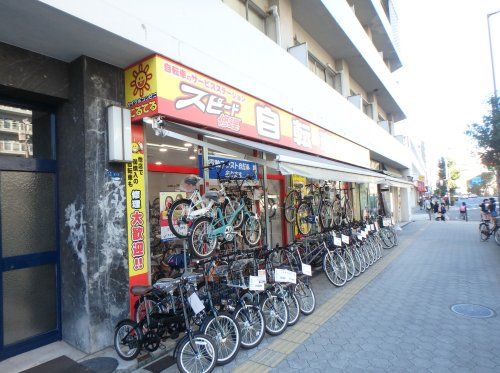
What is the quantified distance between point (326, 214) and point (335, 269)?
3.45m

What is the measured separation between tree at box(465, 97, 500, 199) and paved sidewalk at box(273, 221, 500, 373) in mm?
6702

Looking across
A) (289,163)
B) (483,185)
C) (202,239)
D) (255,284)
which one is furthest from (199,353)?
(483,185)

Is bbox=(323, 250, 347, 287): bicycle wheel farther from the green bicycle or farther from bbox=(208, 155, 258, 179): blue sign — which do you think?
bbox=(208, 155, 258, 179): blue sign

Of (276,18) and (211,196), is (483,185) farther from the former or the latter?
(211,196)

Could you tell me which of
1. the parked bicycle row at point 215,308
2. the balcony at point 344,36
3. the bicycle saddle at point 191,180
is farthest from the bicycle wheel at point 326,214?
the balcony at point 344,36

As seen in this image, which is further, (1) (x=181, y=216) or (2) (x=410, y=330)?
(1) (x=181, y=216)

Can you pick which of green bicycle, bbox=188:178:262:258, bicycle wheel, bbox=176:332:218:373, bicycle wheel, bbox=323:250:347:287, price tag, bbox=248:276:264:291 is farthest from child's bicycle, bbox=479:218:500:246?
bicycle wheel, bbox=176:332:218:373

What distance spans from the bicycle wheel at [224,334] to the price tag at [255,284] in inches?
24.5

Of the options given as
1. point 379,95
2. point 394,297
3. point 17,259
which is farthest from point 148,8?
point 379,95

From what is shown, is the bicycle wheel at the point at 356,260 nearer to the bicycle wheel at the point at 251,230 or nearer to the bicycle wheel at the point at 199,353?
the bicycle wheel at the point at 251,230

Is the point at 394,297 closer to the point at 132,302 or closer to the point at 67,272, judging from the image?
the point at 132,302

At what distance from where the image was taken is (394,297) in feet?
22.2

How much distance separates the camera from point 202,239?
18.3ft

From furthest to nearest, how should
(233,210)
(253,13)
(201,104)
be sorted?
(253,13) → (233,210) → (201,104)
